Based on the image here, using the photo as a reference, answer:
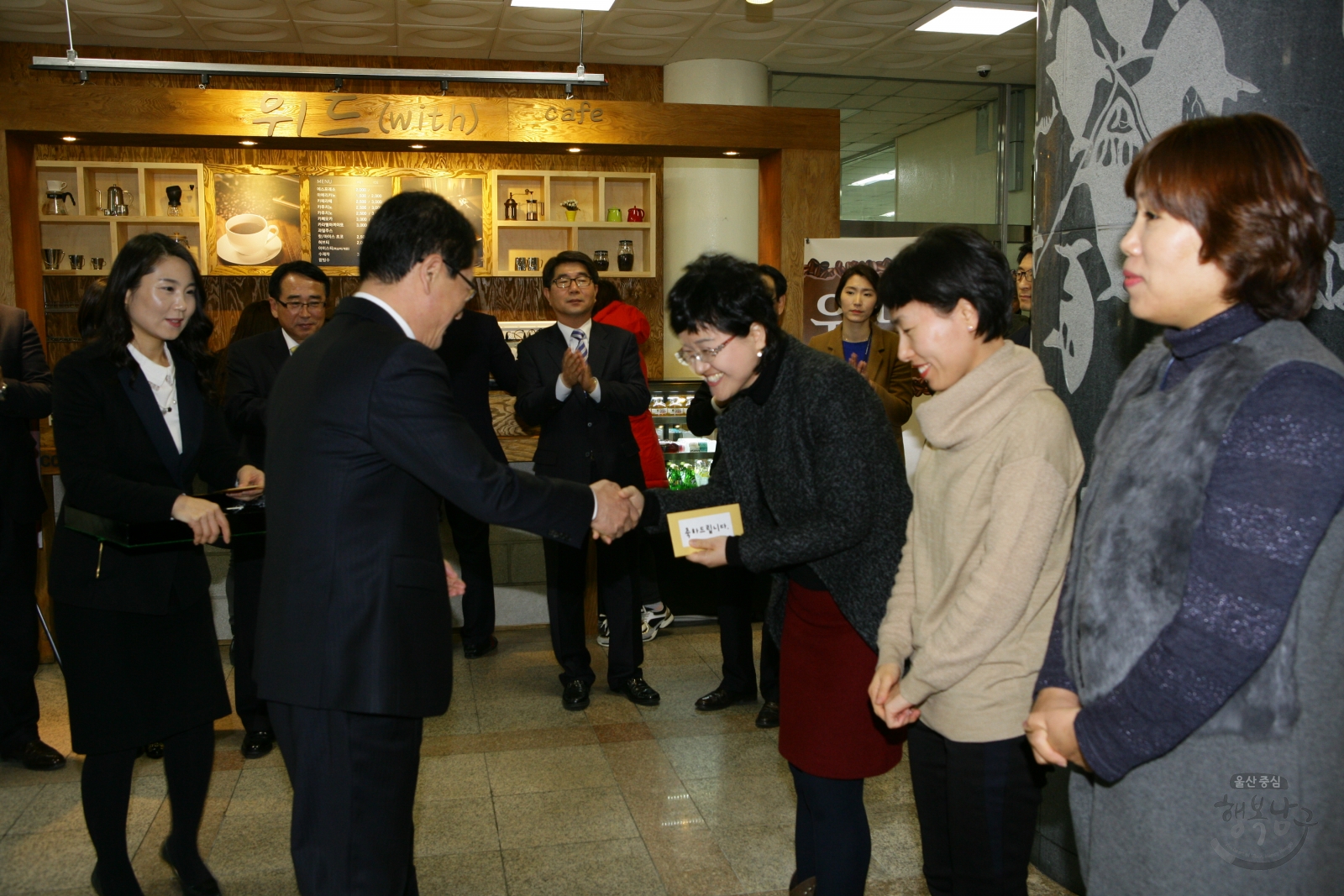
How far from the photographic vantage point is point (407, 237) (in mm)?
1959

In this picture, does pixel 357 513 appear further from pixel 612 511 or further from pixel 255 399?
pixel 255 399

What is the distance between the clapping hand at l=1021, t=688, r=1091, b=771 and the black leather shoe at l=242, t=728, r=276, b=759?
3103mm

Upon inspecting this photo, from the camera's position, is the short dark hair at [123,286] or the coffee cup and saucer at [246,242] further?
the coffee cup and saucer at [246,242]

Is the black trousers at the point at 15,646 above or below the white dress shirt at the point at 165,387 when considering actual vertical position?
below

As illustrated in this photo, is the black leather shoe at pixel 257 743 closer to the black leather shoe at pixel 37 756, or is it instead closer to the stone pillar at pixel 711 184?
the black leather shoe at pixel 37 756

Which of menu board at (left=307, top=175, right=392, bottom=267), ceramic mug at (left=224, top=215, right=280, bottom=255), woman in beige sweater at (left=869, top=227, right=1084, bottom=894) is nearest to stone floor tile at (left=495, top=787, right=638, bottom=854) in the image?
woman in beige sweater at (left=869, top=227, right=1084, bottom=894)

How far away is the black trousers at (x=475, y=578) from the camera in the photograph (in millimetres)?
4742

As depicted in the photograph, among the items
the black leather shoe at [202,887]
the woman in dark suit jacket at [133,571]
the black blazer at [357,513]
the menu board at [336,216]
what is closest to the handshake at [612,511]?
the black blazer at [357,513]

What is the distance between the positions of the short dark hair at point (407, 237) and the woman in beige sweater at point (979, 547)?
2.86ft

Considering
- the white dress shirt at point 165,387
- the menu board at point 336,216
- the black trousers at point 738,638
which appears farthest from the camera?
the menu board at point 336,216

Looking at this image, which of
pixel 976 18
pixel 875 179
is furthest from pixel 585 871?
pixel 875 179

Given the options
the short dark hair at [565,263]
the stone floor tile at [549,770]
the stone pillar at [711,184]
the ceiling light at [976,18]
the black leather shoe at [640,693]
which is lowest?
the stone floor tile at [549,770]

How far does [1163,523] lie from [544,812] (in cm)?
247

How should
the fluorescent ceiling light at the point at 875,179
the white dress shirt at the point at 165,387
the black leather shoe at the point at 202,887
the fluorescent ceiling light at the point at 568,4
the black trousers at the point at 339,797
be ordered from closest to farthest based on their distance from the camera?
1. the black trousers at the point at 339,797
2. the white dress shirt at the point at 165,387
3. the black leather shoe at the point at 202,887
4. the fluorescent ceiling light at the point at 568,4
5. the fluorescent ceiling light at the point at 875,179
